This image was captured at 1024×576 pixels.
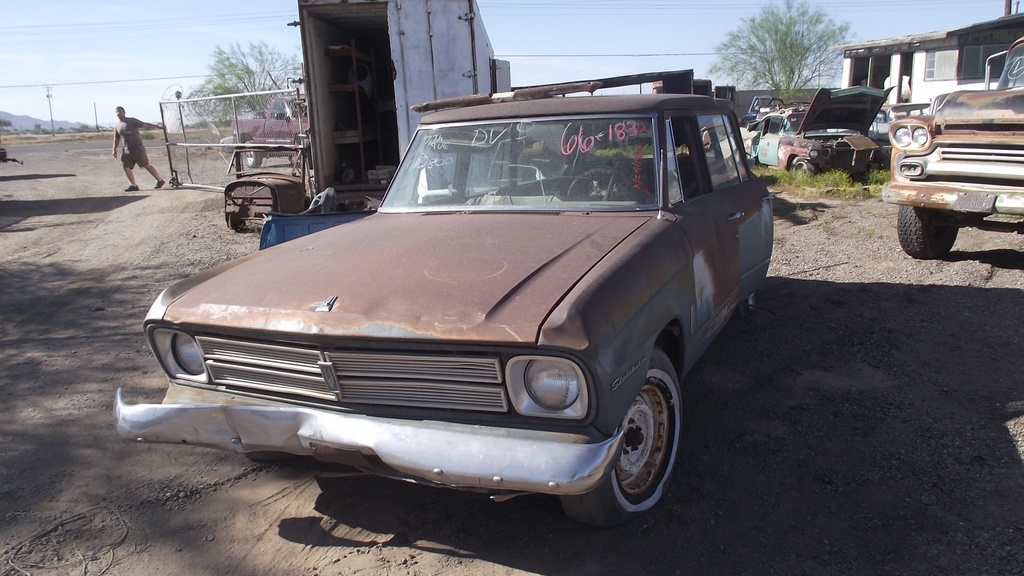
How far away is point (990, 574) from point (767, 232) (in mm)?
2670

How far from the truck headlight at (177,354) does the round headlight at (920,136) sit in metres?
6.04

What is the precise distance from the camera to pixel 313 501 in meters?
3.17

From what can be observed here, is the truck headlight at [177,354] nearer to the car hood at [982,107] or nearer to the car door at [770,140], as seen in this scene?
the car hood at [982,107]

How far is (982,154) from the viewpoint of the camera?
230 inches

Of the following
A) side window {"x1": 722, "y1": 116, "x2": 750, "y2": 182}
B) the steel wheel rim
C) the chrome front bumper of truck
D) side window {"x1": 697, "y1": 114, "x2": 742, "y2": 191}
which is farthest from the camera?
the chrome front bumper of truck

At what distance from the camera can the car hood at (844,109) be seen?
40.6 feet

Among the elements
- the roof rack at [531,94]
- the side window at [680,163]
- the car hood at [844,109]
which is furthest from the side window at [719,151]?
the car hood at [844,109]

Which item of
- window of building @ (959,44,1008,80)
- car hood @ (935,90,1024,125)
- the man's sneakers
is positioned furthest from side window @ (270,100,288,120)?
window of building @ (959,44,1008,80)

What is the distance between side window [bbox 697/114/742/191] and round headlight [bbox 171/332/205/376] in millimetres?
2758

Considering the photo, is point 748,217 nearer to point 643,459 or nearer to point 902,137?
point 643,459

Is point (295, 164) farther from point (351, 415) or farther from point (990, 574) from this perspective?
point (990, 574)

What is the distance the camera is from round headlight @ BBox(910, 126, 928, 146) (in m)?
6.26

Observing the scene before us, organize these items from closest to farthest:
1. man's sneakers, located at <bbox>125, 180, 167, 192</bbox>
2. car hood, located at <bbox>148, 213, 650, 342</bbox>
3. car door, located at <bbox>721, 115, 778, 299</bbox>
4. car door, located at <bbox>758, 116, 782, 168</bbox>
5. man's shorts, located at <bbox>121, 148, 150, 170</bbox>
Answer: car hood, located at <bbox>148, 213, 650, 342</bbox>
car door, located at <bbox>721, 115, 778, 299</bbox>
car door, located at <bbox>758, 116, 782, 168</bbox>
man's shorts, located at <bbox>121, 148, 150, 170</bbox>
man's sneakers, located at <bbox>125, 180, 167, 192</bbox>

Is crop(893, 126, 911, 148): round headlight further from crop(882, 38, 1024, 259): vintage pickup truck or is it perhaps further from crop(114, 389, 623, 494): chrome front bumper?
crop(114, 389, 623, 494): chrome front bumper
